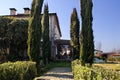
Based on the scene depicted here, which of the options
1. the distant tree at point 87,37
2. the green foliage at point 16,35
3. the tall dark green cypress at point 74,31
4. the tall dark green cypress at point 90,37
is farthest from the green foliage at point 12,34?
the tall dark green cypress at point 90,37

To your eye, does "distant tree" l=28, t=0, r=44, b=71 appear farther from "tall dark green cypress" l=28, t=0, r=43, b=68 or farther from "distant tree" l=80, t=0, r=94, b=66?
"distant tree" l=80, t=0, r=94, b=66

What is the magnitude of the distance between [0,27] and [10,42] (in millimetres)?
2266

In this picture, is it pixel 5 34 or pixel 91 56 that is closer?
pixel 91 56

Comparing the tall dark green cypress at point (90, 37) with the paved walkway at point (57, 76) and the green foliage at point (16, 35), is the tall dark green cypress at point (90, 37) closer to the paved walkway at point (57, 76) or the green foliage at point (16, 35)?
the paved walkway at point (57, 76)

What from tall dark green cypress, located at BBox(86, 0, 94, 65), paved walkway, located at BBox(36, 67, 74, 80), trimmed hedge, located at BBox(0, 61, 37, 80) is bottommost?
paved walkway, located at BBox(36, 67, 74, 80)

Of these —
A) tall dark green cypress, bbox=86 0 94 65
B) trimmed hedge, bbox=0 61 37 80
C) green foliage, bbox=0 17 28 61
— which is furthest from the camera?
green foliage, bbox=0 17 28 61

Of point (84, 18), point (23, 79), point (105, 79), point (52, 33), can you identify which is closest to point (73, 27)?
point (52, 33)

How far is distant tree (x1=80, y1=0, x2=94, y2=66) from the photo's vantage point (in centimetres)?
1602

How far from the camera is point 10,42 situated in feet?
99.6

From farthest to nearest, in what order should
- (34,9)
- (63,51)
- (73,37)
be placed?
(63,51)
(73,37)
(34,9)

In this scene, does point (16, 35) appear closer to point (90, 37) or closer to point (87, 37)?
point (87, 37)

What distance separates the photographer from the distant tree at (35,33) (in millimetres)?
20438

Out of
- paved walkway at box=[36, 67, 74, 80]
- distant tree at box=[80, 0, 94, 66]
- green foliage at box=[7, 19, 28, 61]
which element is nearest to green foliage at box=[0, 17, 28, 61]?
green foliage at box=[7, 19, 28, 61]

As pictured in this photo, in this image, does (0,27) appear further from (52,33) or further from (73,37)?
(52,33)
